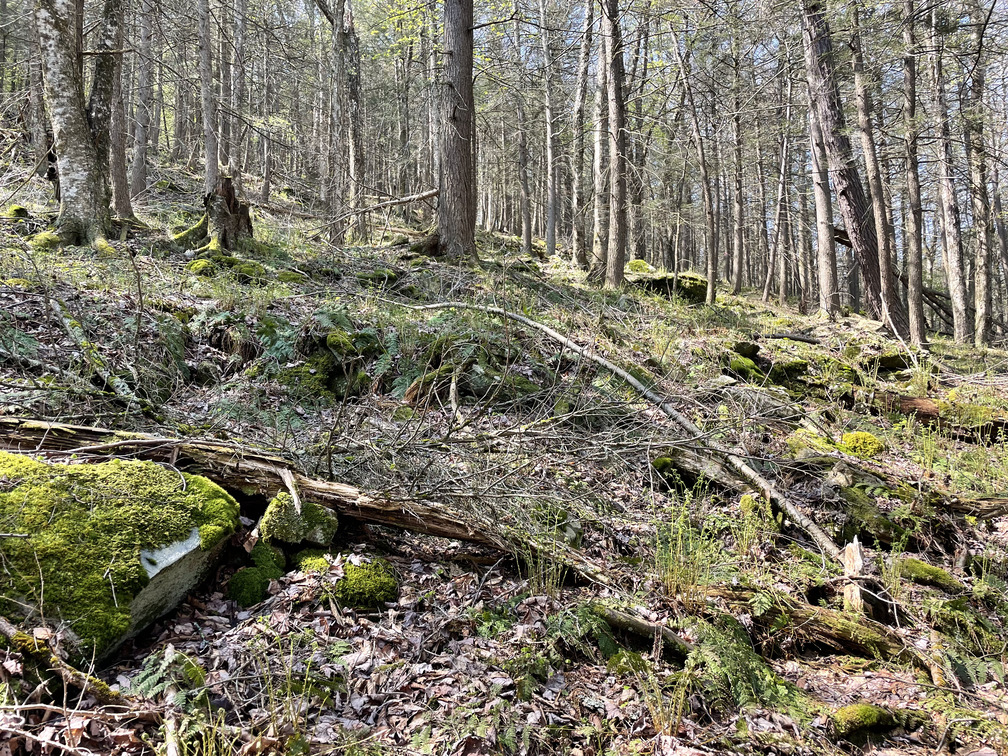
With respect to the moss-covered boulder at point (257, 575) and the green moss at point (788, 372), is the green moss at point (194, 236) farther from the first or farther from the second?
the green moss at point (788, 372)

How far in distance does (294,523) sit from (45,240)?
6.78m

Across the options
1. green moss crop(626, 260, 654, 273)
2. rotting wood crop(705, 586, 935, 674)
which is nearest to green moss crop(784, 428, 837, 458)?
rotting wood crop(705, 586, 935, 674)

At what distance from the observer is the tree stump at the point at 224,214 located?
8.66m

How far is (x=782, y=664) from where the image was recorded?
11.0ft

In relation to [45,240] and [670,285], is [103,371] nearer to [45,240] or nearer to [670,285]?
[45,240]

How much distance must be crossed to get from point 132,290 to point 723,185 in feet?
88.2

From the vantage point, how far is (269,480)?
3391 millimetres

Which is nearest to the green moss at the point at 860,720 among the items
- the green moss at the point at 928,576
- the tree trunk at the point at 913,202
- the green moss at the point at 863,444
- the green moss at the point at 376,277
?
the green moss at the point at 928,576

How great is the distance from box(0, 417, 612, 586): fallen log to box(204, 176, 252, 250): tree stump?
6.29 meters

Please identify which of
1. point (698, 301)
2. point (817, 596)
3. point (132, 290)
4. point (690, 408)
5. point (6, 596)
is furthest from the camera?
point (698, 301)

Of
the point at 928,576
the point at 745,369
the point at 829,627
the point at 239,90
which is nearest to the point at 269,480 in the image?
the point at 829,627

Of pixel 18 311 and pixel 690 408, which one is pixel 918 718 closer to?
pixel 690 408

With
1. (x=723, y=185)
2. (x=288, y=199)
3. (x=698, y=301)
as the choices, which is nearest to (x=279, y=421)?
(x=698, y=301)

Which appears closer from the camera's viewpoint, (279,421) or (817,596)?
(817,596)
